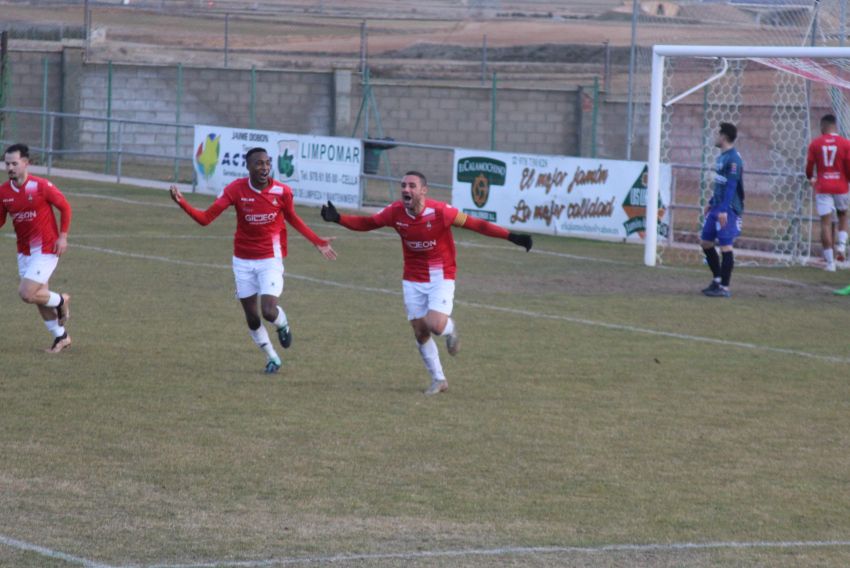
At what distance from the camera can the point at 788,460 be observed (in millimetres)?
Result: 9383

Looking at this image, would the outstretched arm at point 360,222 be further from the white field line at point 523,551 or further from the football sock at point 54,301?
the white field line at point 523,551

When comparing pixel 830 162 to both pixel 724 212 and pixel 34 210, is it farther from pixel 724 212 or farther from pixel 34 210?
pixel 34 210

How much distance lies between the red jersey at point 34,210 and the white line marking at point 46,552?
5.69 m

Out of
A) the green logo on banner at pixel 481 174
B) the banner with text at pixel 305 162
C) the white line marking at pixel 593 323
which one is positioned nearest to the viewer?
the white line marking at pixel 593 323

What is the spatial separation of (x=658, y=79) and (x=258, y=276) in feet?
30.9

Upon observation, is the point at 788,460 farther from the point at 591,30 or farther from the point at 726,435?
the point at 591,30

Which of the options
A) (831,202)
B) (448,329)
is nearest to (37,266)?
(448,329)

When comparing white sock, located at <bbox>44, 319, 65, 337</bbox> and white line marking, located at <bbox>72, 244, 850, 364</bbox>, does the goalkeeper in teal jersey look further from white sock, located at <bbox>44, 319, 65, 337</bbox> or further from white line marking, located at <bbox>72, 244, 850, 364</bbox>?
white sock, located at <bbox>44, 319, 65, 337</bbox>

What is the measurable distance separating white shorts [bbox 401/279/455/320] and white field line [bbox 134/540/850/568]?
4.13m

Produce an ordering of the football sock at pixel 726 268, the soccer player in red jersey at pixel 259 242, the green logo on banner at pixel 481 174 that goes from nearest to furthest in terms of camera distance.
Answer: the soccer player in red jersey at pixel 259 242
the football sock at pixel 726 268
the green logo on banner at pixel 481 174

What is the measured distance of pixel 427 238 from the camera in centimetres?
1127

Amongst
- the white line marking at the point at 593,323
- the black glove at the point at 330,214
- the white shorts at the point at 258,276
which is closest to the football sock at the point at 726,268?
the white line marking at the point at 593,323

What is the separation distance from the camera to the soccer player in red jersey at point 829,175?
19395 mm

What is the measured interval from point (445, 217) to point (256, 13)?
35.5 metres
